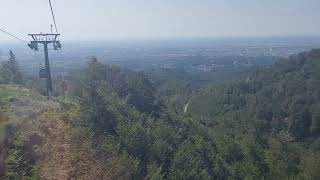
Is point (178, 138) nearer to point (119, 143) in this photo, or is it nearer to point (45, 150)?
point (119, 143)

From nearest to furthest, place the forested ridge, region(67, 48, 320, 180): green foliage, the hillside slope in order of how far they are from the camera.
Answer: the hillside slope → the forested ridge → region(67, 48, 320, 180): green foliage

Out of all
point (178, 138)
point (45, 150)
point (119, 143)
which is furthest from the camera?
point (178, 138)

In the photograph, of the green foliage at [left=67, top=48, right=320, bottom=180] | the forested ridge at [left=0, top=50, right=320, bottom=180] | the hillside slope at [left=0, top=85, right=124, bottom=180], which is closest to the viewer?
the hillside slope at [left=0, top=85, right=124, bottom=180]

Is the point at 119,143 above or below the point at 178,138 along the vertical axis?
above

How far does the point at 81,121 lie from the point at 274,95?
327ft

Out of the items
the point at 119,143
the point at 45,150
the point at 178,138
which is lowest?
the point at 178,138

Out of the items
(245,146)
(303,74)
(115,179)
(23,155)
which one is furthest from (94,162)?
(303,74)

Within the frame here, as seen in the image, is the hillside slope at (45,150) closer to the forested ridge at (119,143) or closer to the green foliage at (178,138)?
the forested ridge at (119,143)

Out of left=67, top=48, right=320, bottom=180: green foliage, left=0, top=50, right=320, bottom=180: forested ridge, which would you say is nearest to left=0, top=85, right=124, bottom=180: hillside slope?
left=0, top=50, right=320, bottom=180: forested ridge

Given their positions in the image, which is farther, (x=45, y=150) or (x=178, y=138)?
(x=178, y=138)

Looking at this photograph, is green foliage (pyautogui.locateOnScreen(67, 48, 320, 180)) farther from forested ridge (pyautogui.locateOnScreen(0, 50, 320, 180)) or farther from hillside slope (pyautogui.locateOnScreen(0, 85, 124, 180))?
hillside slope (pyautogui.locateOnScreen(0, 85, 124, 180))

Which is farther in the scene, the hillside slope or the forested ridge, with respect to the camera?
the forested ridge

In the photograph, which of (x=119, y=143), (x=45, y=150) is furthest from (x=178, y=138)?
(x=45, y=150)

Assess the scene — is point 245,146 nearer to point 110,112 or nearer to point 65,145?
point 110,112
